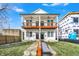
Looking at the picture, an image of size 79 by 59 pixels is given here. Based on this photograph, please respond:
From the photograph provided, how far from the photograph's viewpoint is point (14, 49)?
4.64 meters

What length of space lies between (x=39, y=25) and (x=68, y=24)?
0.55 m

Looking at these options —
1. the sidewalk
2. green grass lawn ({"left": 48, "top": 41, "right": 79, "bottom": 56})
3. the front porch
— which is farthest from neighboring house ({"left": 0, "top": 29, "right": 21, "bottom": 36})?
green grass lawn ({"left": 48, "top": 41, "right": 79, "bottom": 56})

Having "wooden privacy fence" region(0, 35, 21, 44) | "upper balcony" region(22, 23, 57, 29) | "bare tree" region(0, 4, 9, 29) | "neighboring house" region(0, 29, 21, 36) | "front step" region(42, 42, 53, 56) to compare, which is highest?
"bare tree" region(0, 4, 9, 29)

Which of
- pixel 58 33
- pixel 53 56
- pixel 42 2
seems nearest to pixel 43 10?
pixel 42 2

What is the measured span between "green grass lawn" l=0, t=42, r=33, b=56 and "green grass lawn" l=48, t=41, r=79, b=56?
491 millimetres

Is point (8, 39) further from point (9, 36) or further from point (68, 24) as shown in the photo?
point (68, 24)

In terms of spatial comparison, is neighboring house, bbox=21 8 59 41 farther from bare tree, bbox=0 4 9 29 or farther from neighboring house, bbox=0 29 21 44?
bare tree, bbox=0 4 9 29

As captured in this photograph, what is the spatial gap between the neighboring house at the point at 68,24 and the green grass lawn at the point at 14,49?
658mm

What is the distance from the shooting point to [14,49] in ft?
15.2

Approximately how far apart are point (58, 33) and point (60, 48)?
29 cm

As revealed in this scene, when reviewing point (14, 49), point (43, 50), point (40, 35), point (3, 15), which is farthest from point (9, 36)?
point (43, 50)

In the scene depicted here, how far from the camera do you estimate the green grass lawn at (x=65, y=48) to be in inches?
179

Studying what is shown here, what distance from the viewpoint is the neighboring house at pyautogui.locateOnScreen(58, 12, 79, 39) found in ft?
15.0

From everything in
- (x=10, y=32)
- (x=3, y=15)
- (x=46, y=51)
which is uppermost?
(x=3, y=15)
